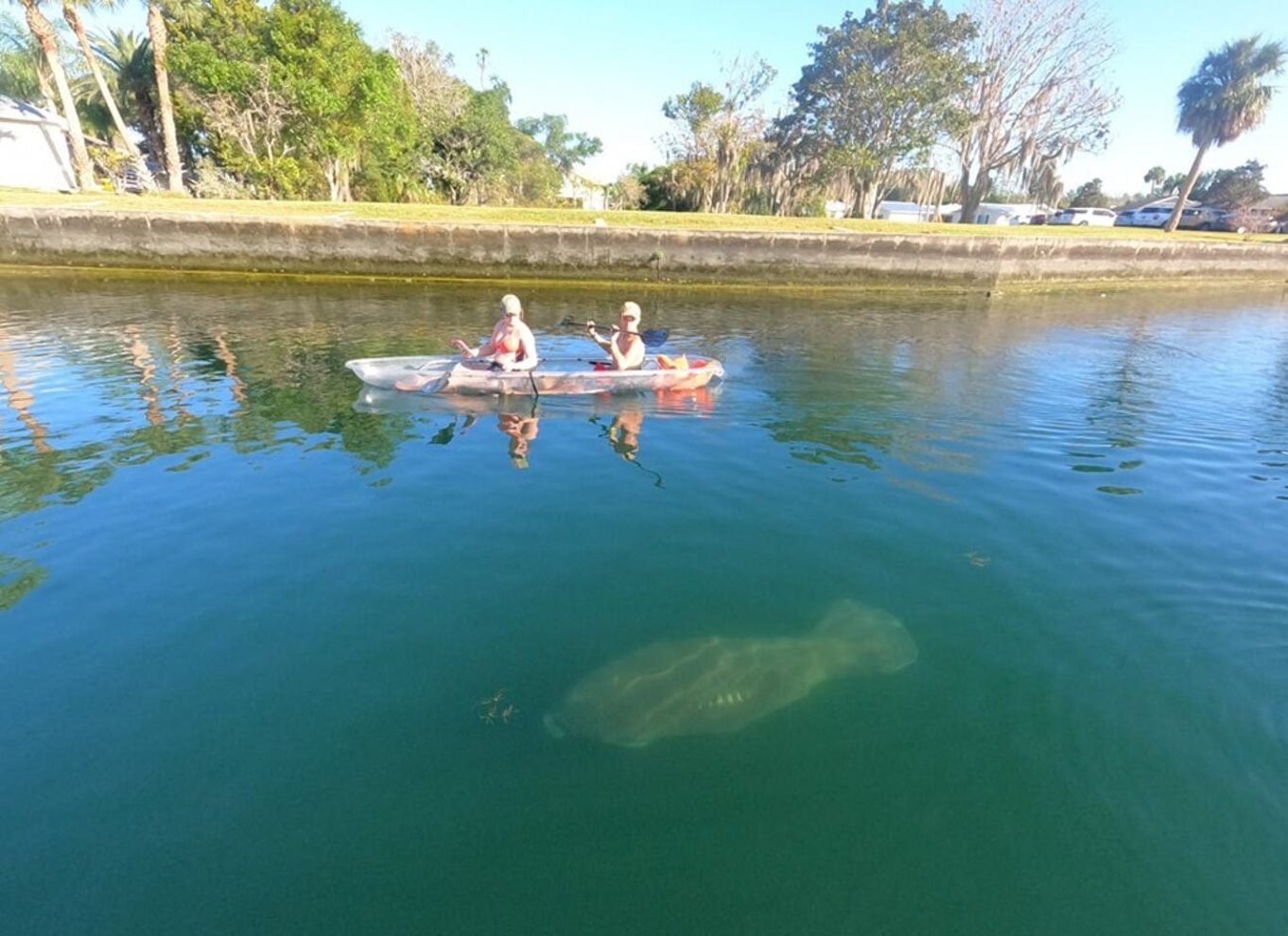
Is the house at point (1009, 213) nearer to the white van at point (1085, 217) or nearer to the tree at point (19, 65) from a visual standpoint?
the white van at point (1085, 217)

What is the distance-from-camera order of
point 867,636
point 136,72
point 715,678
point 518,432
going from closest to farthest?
point 715,678, point 867,636, point 518,432, point 136,72

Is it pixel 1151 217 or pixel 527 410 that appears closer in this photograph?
pixel 527 410

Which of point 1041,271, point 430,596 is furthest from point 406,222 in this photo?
point 1041,271

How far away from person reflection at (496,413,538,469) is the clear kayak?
0.60m

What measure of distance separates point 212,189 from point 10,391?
20.0 meters

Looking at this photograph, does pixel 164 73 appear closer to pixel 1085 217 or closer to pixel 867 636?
pixel 867 636

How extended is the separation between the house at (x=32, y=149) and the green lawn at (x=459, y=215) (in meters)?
7.51

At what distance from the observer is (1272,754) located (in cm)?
363

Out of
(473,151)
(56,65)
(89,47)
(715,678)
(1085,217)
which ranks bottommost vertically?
(715,678)

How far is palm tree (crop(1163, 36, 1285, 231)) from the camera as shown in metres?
33.8

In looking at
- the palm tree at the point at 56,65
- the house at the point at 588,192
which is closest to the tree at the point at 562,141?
the house at the point at 588,192

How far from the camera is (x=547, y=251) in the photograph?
21.1 metres

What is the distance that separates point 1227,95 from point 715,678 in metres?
49.3

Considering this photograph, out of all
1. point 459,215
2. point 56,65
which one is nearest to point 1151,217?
point 459,215
